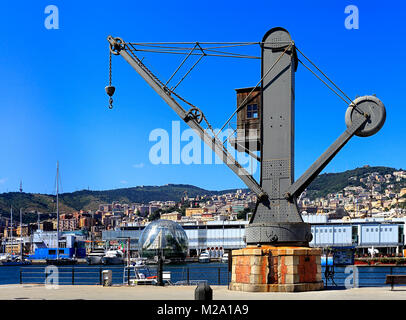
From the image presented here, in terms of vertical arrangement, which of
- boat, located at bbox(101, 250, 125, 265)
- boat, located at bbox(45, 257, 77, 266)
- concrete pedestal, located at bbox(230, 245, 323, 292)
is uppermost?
concrete pedestal, located at bbox(230, 245, 323, 292)

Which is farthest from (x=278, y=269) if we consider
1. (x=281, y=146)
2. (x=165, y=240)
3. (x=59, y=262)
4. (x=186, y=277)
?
(x=59, y=262)

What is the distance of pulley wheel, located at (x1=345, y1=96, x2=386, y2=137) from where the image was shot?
880 inches

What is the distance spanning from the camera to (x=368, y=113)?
73.6 ft

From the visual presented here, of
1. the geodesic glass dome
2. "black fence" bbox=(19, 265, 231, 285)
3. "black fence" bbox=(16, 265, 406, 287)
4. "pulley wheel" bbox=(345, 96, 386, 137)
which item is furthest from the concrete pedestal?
the geodesic glass dome

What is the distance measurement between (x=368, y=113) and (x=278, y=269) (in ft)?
22.6

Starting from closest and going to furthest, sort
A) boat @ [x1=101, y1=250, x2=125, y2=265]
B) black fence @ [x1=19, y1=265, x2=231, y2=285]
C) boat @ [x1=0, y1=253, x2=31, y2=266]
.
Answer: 1. black fence @ [x1=19, y1=265, x2=231, y2=285]
2. boat @ [x1=101, y1=250, x2=125, y2=265]
3. boat @ [x1=0, y1=253, x2=31, y2=266]

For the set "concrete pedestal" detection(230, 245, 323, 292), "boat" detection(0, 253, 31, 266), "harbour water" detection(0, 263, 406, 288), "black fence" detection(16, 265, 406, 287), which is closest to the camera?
"concrete pedestal" detection(230, 245, 323, 292)

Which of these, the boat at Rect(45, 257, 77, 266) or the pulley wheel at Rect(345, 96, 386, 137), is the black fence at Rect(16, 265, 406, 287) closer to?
the pulley wheel at Rect(345, 96, 386, 137)

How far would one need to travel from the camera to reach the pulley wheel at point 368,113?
22344 millimetres

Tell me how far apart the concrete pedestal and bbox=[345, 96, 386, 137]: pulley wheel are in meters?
5.04

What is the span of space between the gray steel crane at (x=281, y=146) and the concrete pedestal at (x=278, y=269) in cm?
63
